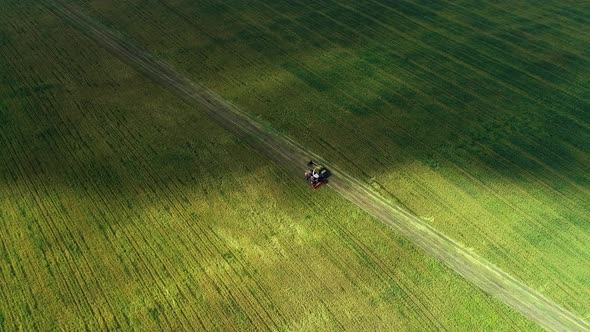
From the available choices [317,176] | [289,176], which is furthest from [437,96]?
[289,176]

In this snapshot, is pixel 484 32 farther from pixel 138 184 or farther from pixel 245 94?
pixel 138 184

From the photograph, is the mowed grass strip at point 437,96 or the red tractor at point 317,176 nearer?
the mowed grass strip at point 437,96

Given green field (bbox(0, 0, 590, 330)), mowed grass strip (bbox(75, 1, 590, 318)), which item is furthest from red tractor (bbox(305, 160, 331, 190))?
mowed grass strip (bbox(75, 1, 590, 318))

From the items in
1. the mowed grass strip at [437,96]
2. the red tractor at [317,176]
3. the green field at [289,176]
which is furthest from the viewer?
the red tractor at [317,176]

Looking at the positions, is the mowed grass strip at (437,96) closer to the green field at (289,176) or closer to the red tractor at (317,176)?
the green field at (289,176)

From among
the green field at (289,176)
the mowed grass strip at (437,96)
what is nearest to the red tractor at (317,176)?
the green field at (289,176)

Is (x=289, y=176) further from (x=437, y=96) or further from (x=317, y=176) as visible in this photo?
(x=437, y=96)
